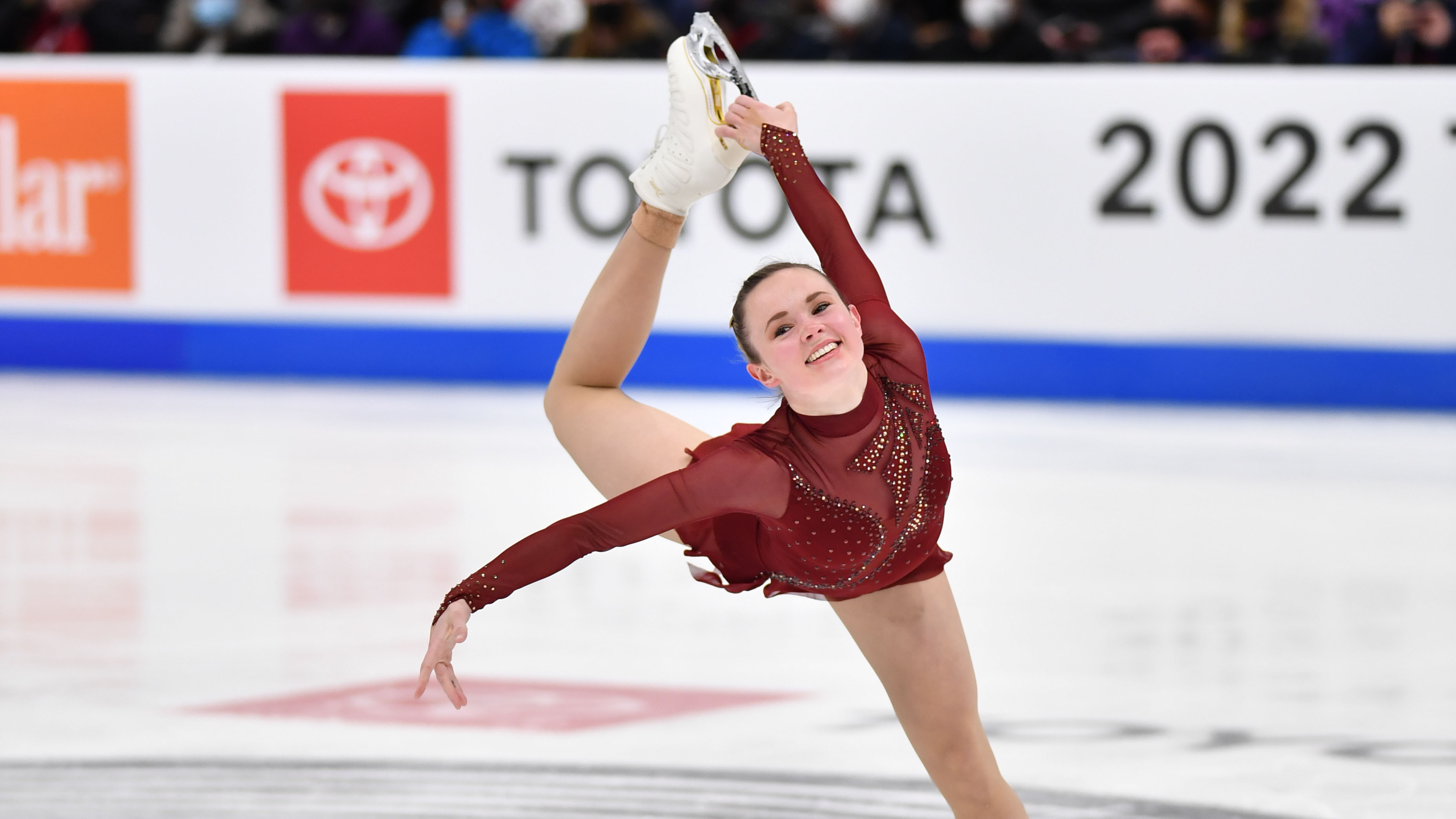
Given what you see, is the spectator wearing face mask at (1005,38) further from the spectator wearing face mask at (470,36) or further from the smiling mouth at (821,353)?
the smiling mouth at (821,353)

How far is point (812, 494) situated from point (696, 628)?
1.89 metres

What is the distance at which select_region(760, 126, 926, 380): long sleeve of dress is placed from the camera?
3082 mm

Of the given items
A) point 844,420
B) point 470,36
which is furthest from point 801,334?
point 470,36

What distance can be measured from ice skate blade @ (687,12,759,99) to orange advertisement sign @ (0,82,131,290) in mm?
6654

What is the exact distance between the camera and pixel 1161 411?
329 inches

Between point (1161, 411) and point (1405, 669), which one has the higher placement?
point (1161, 411)

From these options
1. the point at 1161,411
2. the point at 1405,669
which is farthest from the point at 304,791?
the point at 1161,411

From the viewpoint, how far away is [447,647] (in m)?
2.58

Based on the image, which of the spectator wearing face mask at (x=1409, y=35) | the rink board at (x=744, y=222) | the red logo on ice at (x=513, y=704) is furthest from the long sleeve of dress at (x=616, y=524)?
the spectator wearing face mask at (x=1409, y=35)

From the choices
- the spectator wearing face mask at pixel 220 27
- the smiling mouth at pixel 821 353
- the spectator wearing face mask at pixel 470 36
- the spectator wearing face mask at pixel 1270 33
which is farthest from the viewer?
the spectator wearing face mask at pixel 220 27

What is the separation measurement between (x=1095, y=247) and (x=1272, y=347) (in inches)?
30.9

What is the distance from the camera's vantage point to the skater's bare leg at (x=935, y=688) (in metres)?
2.96

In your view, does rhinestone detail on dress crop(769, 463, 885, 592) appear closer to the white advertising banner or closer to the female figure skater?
the female figure skater

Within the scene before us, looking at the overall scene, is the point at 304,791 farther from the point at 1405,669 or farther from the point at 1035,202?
the point at 1035,202
